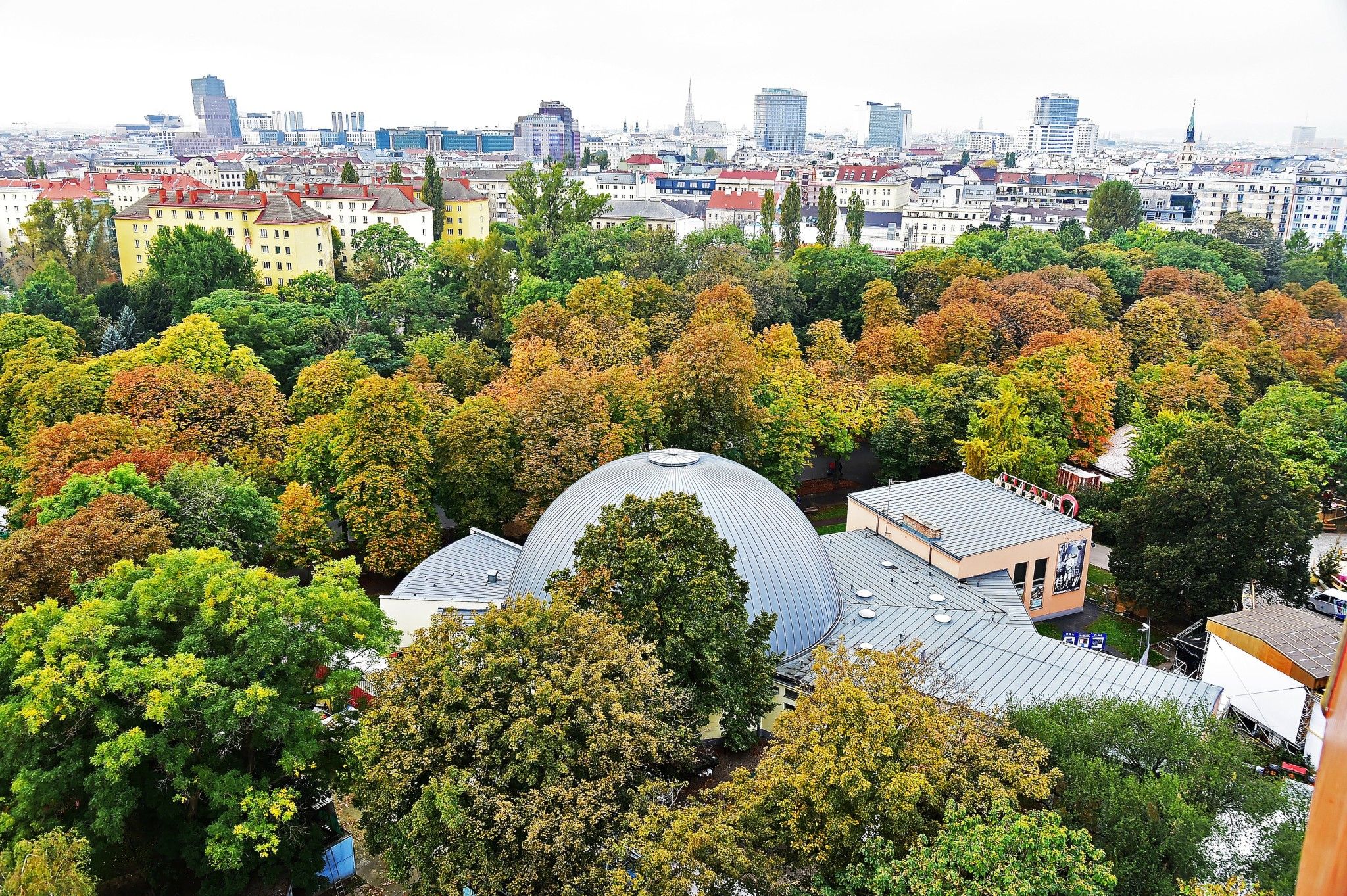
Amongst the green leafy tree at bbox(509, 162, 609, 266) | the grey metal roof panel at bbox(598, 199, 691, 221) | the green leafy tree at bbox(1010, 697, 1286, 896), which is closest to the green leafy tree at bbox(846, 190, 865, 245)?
the grey metal roof panel at bbox(598, 199, 691, 221)

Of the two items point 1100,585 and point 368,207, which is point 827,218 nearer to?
point 368,207

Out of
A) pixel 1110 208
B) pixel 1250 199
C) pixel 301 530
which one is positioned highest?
pixel 1250 199

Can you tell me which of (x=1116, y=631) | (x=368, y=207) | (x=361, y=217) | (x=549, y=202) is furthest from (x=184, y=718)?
(x=361, y=217)

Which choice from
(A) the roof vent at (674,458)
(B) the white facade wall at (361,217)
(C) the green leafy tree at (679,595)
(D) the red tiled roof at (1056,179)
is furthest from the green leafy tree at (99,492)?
(D) the red tiled roof at (1056,179)

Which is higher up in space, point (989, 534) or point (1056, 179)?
point (1056, 179)

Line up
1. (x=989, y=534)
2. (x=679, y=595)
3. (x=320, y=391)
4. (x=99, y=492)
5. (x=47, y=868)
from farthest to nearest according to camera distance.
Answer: (x=320, y=391), (x=989, y=534), (x=99, y=492), (x=679, y=595), (x=47, y=868)
